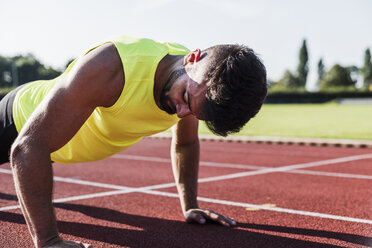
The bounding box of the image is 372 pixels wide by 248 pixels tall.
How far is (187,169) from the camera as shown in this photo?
327 centimetres

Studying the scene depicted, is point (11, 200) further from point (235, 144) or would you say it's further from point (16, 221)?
point (235, 144)

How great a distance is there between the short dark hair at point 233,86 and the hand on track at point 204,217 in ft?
4.22

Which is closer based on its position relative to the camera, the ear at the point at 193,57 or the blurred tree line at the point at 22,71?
the ear at the point at 193,57

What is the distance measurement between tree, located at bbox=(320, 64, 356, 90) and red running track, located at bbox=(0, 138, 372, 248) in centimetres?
9064

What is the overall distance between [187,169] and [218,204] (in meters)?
0.89

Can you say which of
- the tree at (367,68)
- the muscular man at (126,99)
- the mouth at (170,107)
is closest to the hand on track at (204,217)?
the muscular man at (126,99)

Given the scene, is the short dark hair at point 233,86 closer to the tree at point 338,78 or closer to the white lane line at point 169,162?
the white lane line at point 169,162

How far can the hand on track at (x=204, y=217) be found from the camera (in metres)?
3.17

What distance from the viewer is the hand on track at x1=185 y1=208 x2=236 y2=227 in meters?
3.17

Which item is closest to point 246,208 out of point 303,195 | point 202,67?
point 303,195

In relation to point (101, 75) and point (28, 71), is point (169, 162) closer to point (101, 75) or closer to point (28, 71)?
point (101, 75)

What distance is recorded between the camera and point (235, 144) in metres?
10.1

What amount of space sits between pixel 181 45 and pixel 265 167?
4.20 m

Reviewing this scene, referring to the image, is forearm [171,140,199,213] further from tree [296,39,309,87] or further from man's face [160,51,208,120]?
tree [296,39,309,87]
